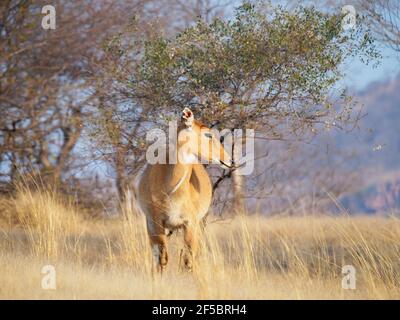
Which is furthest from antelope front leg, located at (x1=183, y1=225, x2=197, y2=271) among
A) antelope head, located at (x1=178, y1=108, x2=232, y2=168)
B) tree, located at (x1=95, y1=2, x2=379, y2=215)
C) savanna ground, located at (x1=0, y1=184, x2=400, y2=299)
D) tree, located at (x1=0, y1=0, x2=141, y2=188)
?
Result: tree, located at (x1=0, y1=0, x2=141, y2=188)

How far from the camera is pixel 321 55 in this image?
10141mm

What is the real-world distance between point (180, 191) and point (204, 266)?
1.28 meters

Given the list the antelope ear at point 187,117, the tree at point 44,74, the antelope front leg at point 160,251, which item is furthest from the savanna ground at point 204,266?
the tree at point 44,74

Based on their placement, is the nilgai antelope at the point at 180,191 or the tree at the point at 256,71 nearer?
the nilgai antelope at the point at 180,191

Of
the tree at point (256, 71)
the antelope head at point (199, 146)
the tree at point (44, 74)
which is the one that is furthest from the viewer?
the tree at point (44, 74)

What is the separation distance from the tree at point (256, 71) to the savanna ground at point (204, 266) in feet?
5.11

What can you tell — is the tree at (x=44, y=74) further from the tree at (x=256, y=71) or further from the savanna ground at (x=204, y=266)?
the tree at (x=256, y=71)

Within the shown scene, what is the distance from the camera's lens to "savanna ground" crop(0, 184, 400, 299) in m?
7.56

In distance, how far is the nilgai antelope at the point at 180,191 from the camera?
8.90 m

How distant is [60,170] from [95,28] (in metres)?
3.57

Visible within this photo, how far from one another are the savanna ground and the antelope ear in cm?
130

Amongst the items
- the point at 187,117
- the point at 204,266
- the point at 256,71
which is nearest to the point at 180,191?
the point at 187,117
